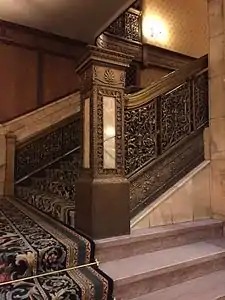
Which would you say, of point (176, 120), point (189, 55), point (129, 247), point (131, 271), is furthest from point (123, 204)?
point (189, 55)

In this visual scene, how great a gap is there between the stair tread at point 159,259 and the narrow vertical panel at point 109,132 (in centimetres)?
61

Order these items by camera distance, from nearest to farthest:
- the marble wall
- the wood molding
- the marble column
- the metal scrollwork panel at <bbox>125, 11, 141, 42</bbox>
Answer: the marble column, the marble wall, the metal scrollwork panel at <bbox>125, 11, 141, 42</bbox>, the wood molding

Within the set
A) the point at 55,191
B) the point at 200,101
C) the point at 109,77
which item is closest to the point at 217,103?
the point at 200,101

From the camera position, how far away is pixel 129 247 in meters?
1.90

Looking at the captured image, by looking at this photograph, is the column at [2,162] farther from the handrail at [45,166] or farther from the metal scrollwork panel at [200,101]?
the metal scrollwork panel at [200,101]

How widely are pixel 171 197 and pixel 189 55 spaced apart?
490cm

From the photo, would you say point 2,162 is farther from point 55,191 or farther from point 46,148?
point 55,191

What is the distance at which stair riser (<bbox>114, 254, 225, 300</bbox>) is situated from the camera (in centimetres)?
159

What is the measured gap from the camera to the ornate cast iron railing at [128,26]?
219 inches

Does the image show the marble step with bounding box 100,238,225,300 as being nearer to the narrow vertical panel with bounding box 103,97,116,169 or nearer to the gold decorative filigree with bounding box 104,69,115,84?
the narrow vertical panel with bounding box 103,97,116,169

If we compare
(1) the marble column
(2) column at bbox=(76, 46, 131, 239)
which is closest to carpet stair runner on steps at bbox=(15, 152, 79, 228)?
(2) column at bbox=(76, 46, 131, 239)

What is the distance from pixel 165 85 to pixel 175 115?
31 centimetres

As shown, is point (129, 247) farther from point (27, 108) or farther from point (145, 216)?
point (27, 108)

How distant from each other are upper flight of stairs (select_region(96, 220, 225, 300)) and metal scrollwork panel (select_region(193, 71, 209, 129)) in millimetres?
1080
